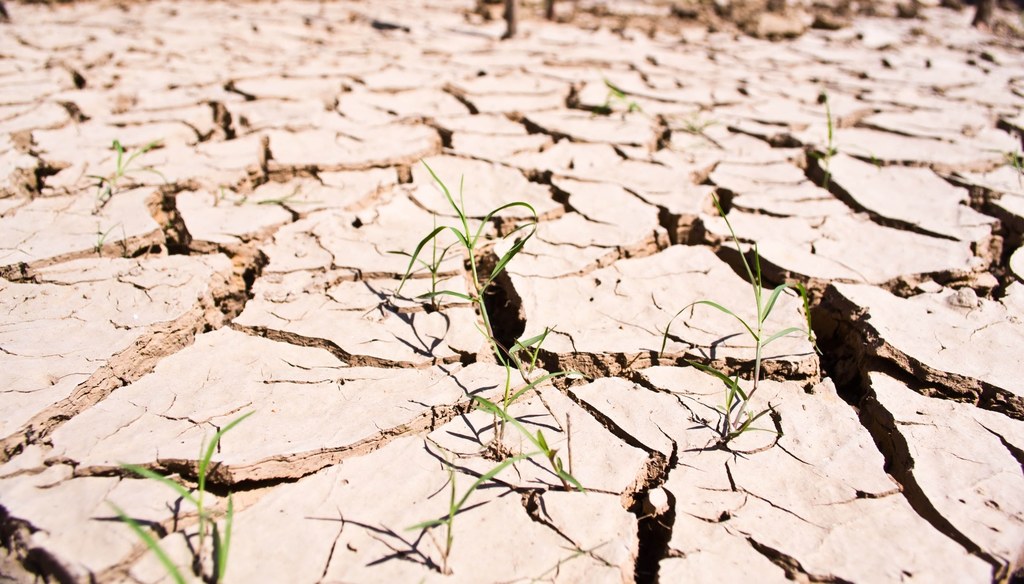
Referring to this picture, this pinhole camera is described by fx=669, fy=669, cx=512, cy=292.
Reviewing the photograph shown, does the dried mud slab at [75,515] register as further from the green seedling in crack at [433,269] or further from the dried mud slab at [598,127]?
the dried mud slab at [598,127]

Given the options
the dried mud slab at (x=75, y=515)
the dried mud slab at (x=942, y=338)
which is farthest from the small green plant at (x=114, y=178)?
the dried mud slab at (x=942, y=338)

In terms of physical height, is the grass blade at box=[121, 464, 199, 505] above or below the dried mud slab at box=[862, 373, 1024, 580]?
above

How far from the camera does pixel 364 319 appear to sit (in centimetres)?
152

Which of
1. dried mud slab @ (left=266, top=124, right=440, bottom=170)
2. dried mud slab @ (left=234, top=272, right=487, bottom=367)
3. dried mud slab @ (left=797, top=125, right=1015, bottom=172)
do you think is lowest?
dried mud slab @ (left=234, top=272, right=487, bottom=367)

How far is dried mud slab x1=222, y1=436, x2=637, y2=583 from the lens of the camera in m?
0.97

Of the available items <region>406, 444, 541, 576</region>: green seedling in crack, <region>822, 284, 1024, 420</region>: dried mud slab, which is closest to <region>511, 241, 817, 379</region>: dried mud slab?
<region>822, 284, 1024, 420</region>: dried mud slab

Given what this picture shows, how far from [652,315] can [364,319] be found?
2.18ft

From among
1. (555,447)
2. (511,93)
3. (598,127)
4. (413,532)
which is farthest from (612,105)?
(413,532)

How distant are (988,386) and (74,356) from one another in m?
1.83

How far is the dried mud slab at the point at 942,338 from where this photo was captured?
1356 mm

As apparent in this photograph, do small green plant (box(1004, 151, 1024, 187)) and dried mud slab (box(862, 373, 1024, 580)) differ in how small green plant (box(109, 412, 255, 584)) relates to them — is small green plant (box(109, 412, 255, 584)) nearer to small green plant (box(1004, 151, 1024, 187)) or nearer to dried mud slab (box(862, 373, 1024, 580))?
dried mud slab (box(862, 373, 1024, 580))

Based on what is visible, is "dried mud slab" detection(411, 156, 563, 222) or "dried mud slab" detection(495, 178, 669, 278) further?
"dried mud slab" detection(411, 156, 563, 222)

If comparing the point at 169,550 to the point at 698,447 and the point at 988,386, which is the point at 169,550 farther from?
the point at 988,386

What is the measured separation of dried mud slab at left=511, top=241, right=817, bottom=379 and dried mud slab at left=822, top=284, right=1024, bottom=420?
0.42 feet
